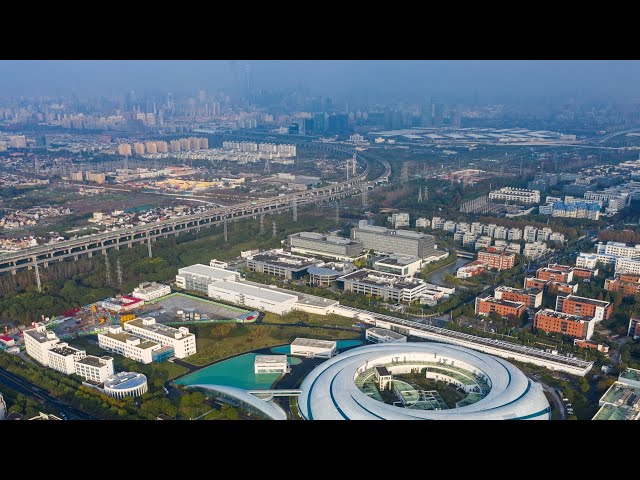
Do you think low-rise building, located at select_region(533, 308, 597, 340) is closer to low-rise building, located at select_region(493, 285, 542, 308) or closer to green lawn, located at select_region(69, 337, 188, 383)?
low-rise building, located at select_region(493, 285, 542, 308)

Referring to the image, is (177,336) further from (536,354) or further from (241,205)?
(241,205)

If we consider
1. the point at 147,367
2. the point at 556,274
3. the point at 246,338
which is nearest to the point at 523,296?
the point at 556,274

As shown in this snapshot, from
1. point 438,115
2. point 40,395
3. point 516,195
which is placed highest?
point 438,115

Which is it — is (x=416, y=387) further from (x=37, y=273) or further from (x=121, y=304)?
(x=37, y=273)

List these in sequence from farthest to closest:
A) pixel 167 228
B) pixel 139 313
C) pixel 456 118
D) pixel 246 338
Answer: pixel 456 118, pixel 167 228, pixel 139 313, pixel 246 338

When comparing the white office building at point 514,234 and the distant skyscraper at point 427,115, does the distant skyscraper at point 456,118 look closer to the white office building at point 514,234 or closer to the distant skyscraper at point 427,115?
the distant skyscraper at point 427,115

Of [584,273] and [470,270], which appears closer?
[584,273]

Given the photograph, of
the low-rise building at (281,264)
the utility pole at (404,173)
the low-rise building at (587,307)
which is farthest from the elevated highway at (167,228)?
the low-rise building at (587,307)
